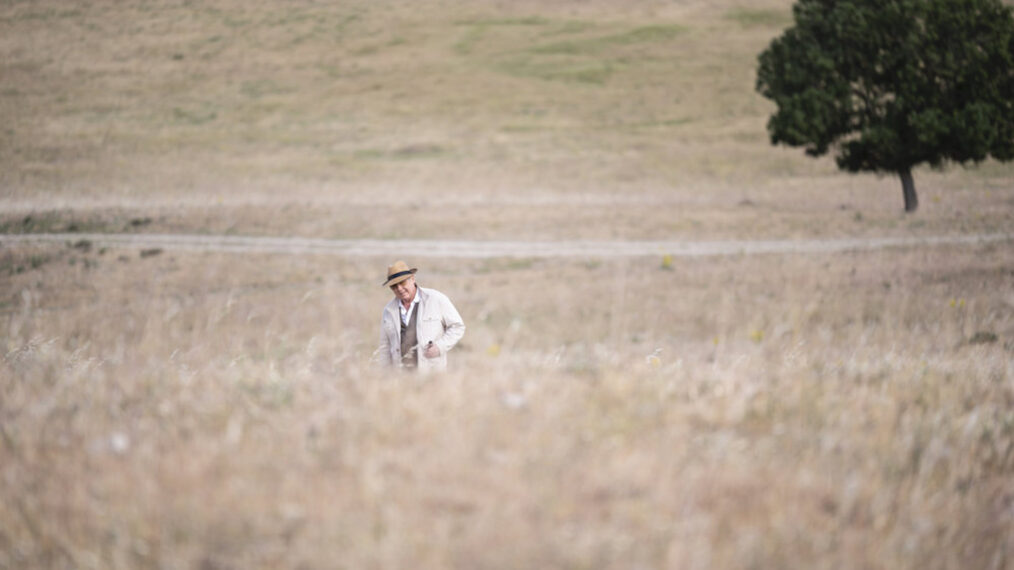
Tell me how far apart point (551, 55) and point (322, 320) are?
6146 cm

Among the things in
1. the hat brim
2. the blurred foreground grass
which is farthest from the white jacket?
the blurred foreground grass

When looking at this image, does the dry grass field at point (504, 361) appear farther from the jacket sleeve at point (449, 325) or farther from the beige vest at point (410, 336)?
the beige vest at point (410, 336)

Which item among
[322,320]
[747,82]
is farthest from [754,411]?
[747,82]

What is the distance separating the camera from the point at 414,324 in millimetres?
6598

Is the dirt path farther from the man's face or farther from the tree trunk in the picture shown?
the man's face

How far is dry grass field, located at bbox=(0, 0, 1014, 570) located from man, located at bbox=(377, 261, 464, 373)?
0.78 ft

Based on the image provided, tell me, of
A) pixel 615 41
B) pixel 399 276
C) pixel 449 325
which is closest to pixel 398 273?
pixel 399 276

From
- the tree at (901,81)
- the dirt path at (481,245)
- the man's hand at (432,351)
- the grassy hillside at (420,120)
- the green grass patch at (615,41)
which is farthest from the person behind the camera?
the green grass patch at (615,41)

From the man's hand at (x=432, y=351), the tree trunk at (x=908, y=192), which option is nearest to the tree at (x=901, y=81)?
the tree trunk at (x=908, y=192)

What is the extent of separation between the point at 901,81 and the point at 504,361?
32.3m

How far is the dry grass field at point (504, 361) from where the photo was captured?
262 cm

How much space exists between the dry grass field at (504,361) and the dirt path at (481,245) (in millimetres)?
1042

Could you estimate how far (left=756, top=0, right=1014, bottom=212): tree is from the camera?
3052 centimetres

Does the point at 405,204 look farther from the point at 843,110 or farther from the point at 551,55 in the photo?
the point at 551,55
